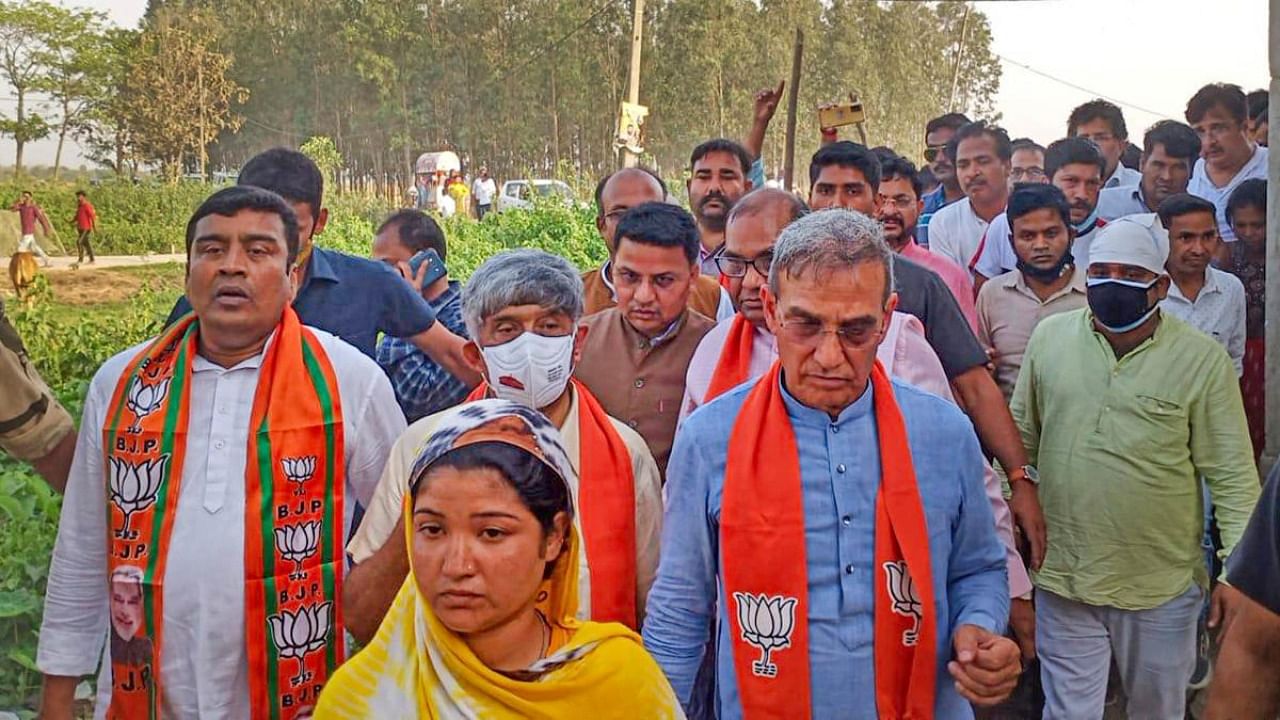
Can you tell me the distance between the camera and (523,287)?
2891mm

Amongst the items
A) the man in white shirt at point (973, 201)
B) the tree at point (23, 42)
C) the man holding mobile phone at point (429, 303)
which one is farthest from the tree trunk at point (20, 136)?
the man in white shirt at point (973, 201)

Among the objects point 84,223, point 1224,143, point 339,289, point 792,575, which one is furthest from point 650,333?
point 84,223

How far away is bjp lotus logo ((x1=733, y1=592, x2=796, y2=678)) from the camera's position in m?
2.48

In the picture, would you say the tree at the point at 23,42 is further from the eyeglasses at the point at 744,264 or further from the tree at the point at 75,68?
the eyeglasses at the point at 744,264

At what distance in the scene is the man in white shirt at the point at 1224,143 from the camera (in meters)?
6.05

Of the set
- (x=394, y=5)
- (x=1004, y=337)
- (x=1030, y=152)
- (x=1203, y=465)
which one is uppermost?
(x=394, y=5)

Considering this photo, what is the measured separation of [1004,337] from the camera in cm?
462

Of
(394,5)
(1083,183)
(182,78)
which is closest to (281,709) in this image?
(1083,183)

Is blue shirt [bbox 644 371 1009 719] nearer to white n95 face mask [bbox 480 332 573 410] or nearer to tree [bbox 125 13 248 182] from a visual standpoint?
white n95 face mask [bbox 480 332 573 410]

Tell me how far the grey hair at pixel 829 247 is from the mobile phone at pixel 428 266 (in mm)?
2846

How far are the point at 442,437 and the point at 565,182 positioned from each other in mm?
14308

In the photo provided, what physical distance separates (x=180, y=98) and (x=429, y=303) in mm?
6116

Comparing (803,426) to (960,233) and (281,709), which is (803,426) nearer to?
(281,709)

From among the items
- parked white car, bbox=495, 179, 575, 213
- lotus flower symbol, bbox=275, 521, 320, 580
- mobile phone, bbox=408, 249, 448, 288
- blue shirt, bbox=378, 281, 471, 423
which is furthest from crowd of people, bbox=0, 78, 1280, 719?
parked white car, bbox=495, 179, 575, 213
